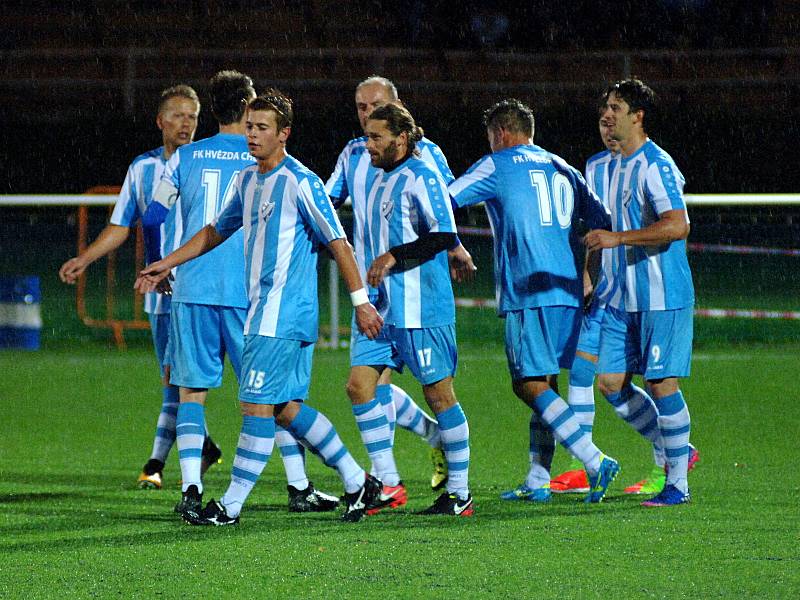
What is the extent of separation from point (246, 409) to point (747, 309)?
31.5ft

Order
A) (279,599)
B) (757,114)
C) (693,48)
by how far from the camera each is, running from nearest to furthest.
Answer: (279,599) < (757,114) < (693,48)

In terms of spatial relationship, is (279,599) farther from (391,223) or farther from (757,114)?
(757,114)

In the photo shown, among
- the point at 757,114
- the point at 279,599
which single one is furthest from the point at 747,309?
the point at 279,599

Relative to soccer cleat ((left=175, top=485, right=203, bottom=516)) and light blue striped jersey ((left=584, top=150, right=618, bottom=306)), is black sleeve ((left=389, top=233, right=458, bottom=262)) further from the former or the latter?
soccer cleat ((left=175, top=485, right=203, bottom=516))

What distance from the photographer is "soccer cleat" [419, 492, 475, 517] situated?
20.3ft

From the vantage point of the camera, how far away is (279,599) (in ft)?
15.2

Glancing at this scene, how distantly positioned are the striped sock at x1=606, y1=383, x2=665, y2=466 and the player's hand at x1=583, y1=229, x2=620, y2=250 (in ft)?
2.98

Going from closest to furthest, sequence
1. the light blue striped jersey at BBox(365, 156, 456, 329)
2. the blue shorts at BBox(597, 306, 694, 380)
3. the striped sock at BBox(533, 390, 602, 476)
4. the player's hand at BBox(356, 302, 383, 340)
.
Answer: the player's hand at BBox(356, 302, 383, 340)
the light blue striped jersey at BBox(365, 156, 456, 329)
the striped sock at BBox(533, 390, 602, 476)
the blue shorts at BBox(597, 306, 694, 380)

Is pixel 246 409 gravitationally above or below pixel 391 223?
below

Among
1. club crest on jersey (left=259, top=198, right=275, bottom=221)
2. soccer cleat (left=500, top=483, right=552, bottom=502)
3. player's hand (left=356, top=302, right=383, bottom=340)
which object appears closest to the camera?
player's hand (left=356, top=302, right=383, bottom=340)

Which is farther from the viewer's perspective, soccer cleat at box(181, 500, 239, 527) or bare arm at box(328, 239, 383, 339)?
soccer cleat at box(181, 500, 239, 527)

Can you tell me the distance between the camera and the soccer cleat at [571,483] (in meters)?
6.95

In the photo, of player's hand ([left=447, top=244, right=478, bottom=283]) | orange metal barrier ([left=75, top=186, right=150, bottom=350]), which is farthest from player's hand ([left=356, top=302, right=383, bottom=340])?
orange metal barrier ([left=75, top=186, right=150, bottom=350])

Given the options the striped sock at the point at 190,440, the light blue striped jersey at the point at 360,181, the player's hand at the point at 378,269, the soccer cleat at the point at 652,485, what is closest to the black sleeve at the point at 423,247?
the player's hand at the point at 378,269
